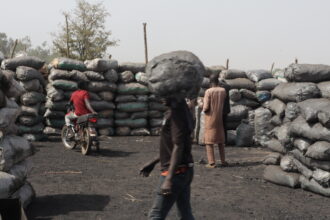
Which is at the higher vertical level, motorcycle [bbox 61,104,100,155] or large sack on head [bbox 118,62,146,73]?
large sack on head [bbox 118,62,146,73]

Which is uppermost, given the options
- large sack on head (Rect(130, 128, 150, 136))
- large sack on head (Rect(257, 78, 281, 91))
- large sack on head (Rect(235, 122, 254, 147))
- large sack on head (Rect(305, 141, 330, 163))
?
large sack on head (Rect(257, 78, 281, 91))

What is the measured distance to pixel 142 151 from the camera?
10.7 meters

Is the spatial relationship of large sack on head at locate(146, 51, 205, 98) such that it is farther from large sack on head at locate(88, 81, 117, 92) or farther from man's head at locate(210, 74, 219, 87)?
large sack on head at locate(88, 81, 117, 92)

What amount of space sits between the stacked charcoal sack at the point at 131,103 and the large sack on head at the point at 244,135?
10.4 ft

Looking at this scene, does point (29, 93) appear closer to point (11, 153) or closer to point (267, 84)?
point (267, 84)

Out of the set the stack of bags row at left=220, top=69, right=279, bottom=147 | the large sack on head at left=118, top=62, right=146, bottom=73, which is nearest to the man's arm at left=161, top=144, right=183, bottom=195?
the stack of bags row at left=220, top=69, right=279, bottom=147

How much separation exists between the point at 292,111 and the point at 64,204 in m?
3.79

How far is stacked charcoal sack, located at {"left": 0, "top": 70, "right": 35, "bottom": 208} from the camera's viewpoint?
480 centimetres

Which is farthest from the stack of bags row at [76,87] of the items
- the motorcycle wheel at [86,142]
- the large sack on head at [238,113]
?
the large sack on head at [238,113]

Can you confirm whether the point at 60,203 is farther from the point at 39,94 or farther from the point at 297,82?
the point at 39,94

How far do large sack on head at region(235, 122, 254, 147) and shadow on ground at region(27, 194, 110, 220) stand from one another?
21.1 ft

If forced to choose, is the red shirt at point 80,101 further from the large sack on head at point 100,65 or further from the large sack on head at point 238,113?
the large sack on head at point 238,113

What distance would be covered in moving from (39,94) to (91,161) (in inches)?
150

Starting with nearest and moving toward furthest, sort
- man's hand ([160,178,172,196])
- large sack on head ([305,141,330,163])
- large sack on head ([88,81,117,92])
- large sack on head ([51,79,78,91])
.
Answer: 1. man's hand ([160,178,172,196])
2. large sack on head ([305,141,330,163])
3. large sack on head ([51,79,78,91])
4. large sack on head ([88,81,117,92])
